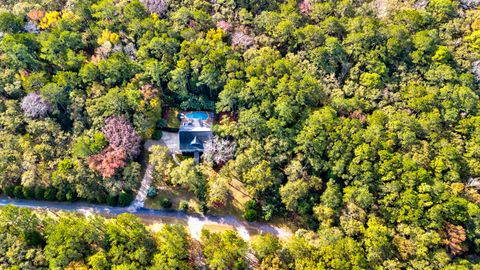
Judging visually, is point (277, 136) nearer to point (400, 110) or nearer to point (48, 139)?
point (400, 110)

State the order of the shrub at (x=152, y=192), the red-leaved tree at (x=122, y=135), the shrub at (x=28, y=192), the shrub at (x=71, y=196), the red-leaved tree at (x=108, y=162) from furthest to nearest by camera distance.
Result: the shrub at (x=152, y=192) < the red-leaved tree at (x=122, y=135) < the shrub at (x=28, y=192) < the shrub at (x=71, y=196) < the red-leaved tree at (x=108, y=162)

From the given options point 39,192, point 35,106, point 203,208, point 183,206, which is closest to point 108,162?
point 39,192

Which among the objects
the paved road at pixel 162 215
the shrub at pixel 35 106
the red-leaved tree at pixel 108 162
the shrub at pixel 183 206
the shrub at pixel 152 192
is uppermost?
the shrub at pixel 35 106

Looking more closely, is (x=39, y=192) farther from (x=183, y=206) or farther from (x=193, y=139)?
(x=193, y=139)

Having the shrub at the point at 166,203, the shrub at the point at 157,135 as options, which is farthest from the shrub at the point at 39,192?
the shrub at the point at 157,135

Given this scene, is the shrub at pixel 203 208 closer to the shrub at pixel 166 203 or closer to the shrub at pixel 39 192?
the shrub at pixel 166 203

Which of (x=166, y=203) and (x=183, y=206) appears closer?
(x=183, y=206)

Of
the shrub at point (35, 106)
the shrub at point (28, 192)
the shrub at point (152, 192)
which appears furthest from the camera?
the shrub at point (35, 106)
